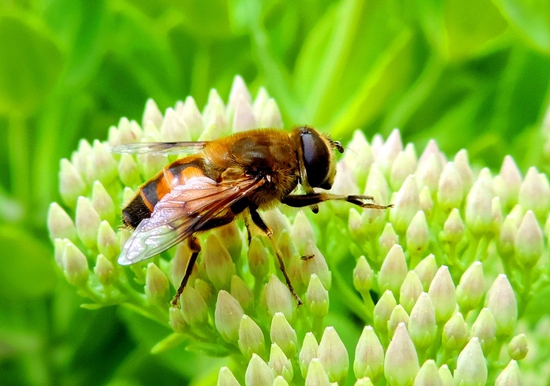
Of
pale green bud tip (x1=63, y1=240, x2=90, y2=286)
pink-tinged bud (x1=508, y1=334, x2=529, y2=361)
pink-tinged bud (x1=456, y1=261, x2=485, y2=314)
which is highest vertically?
pale green bud tip (x1=63, y1=240, x2=90, y2=286)

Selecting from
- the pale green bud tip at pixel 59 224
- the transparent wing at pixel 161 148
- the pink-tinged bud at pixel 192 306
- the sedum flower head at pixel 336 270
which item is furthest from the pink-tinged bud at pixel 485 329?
the pale green bud tip at pixel 59 224

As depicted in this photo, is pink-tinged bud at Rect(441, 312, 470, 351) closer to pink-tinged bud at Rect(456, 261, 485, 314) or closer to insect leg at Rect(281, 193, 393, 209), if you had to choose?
pink-tinged bud at Rect(456, 261, 485, 314)

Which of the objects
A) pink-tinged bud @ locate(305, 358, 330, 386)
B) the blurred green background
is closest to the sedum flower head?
pink-tinged bud @ locate(305, 358, 330, 386)

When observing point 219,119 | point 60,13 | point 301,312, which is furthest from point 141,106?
point 301,312

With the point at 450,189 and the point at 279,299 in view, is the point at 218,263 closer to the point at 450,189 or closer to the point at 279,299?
the point at 279,299

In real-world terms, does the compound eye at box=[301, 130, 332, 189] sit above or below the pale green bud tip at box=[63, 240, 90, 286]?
above

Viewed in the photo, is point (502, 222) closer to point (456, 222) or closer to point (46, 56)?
point (456, 222)

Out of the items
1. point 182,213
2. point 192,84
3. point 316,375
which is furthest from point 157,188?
point 192,84

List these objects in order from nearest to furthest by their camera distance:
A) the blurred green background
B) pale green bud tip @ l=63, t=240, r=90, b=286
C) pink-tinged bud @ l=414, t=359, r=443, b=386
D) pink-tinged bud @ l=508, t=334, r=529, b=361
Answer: pink-tinged bud @ l=414, t=359, r=443, b=386
pink-tinged bud @ l=508, t=334, r=529, b=361
pale green bud tip @ l=63, t=240, r=90, b=286
the blurred green background
